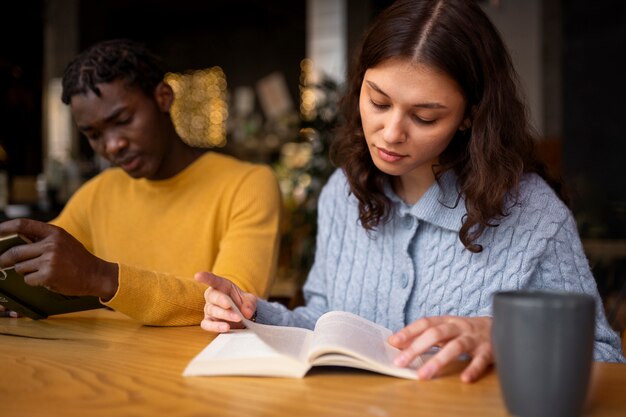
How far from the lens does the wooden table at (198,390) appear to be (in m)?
0.84

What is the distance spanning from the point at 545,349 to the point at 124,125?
130 cm

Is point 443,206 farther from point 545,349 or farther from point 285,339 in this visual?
point 545,349

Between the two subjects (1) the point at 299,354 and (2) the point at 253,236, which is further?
(2) the point at 253,236

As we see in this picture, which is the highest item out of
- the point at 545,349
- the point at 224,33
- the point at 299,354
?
the point at 224,33

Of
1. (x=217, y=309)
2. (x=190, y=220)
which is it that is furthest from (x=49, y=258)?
(x=190, y=220)

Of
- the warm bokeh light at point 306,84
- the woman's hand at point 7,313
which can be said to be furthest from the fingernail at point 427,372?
the warm bokeh light at point 306,84

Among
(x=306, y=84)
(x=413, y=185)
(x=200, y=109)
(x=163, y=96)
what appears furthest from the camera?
(x=200, y=109)

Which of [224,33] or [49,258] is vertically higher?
[224,33]

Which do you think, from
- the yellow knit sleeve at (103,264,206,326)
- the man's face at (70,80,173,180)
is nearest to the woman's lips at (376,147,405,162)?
A: the yellow knit sleeve at (103,264,206,326)

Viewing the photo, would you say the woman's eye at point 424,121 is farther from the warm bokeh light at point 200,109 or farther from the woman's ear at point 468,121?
the warm bokeh light at point 200,109

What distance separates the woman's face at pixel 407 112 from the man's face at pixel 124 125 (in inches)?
25.6

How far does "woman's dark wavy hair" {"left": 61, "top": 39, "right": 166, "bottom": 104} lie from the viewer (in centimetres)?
177

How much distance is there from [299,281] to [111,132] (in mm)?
1955

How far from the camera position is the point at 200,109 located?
855 centimetres
